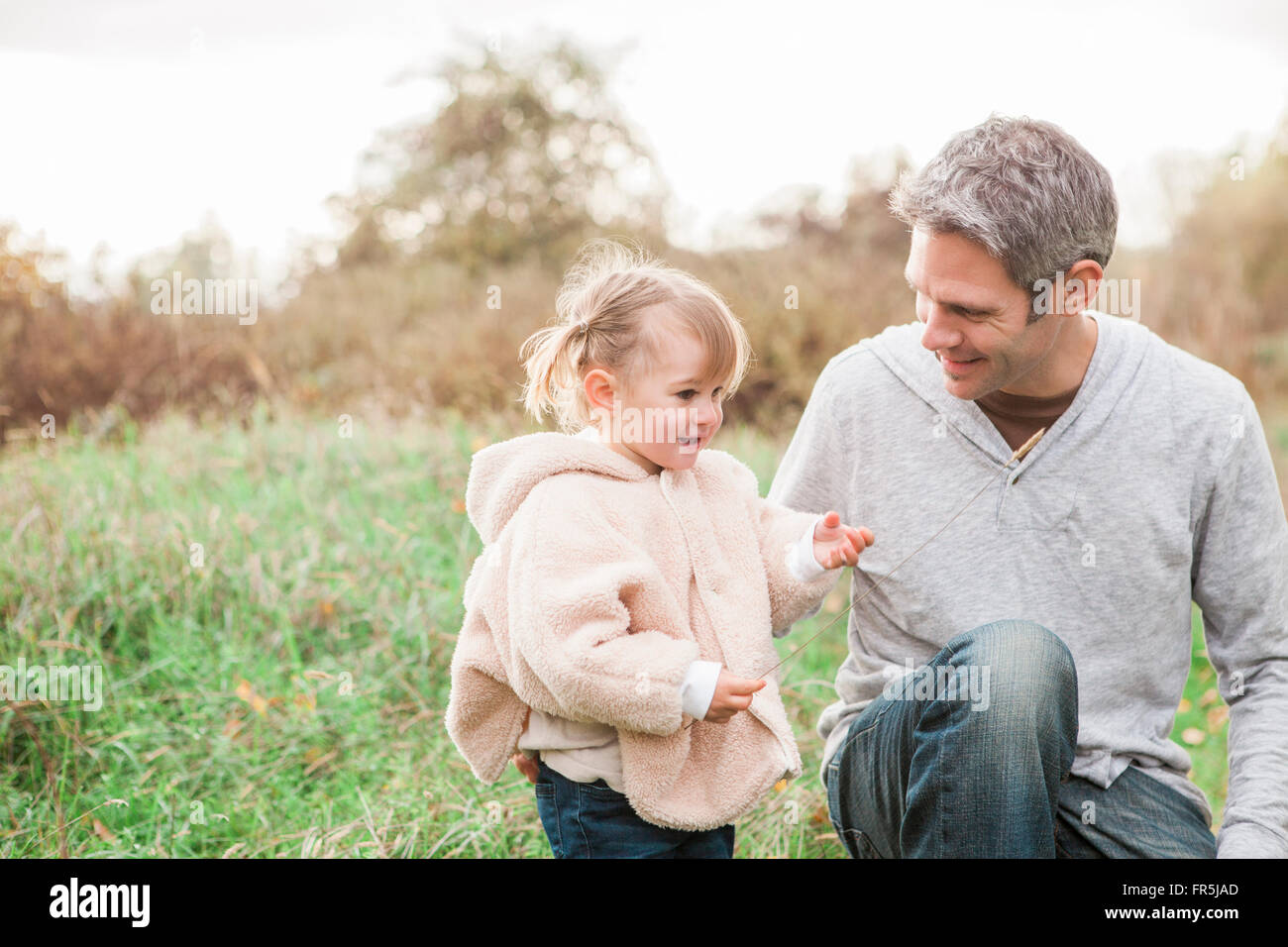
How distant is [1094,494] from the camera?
7.04 ft

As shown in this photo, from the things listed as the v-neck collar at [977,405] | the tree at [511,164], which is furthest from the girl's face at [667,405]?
the tree at [511,164]

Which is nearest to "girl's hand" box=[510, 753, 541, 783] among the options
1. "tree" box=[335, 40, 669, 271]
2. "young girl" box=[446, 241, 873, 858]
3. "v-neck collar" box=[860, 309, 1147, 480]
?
"young girl" box=[446, 241, 873, 858]

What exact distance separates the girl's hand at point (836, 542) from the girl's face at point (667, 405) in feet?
0.82

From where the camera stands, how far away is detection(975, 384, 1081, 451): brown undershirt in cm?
221

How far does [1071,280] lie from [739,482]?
2.34ft

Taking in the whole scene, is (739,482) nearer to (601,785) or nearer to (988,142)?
(601,785)

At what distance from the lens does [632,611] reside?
186 centimetres

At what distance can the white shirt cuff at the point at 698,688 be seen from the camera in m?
1.76

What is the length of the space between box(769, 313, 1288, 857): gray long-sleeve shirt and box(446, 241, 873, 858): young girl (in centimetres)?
30

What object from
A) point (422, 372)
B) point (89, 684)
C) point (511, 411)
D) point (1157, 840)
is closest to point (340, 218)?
point (422, 372)

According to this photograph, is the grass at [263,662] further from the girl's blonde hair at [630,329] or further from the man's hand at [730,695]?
the girl's blonde hair at [630,329]

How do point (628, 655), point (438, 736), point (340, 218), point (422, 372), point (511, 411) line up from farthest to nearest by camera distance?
point (340, 218)
point (422, 372)
point (511, 411)
point (438, 736)
point (628, 655)

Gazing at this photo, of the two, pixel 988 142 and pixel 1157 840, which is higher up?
pixel 988 142
